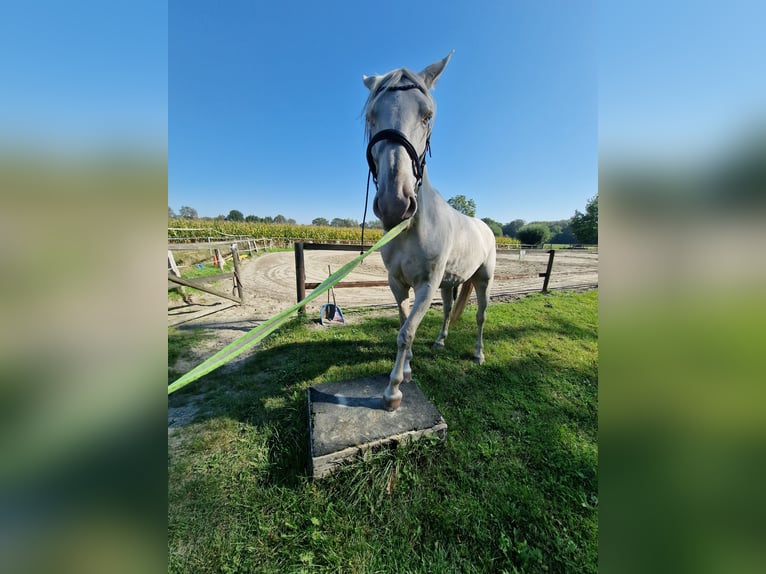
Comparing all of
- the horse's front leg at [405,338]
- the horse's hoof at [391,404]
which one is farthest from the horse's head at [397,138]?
the horse's hoof at [391,404]

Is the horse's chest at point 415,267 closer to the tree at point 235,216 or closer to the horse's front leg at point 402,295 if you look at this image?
the horse's front leg at point 402,295

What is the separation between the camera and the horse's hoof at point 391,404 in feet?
7.13

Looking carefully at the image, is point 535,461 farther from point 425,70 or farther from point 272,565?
point 425,70

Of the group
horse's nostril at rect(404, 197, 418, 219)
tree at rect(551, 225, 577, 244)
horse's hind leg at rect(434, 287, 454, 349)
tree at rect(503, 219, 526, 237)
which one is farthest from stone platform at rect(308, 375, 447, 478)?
tree at rect(503, 219, 526, 237)

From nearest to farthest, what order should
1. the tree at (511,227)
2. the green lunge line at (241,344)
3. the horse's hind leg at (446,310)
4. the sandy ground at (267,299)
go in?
the green lunge line at (241,344), the horse's hind leg at (446,310), the sandy ground at (267,299), the tree at (511,227)

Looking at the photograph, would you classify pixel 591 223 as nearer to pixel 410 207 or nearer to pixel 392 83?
pixel 410 207

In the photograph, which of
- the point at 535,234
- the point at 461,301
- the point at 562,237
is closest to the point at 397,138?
the point at 461,301

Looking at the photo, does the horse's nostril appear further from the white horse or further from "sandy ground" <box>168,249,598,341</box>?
"sandy ground" <box>168,249,598,341</box>

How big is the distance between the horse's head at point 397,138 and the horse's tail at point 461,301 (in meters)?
2.43

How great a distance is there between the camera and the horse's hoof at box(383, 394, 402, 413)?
217 cm
